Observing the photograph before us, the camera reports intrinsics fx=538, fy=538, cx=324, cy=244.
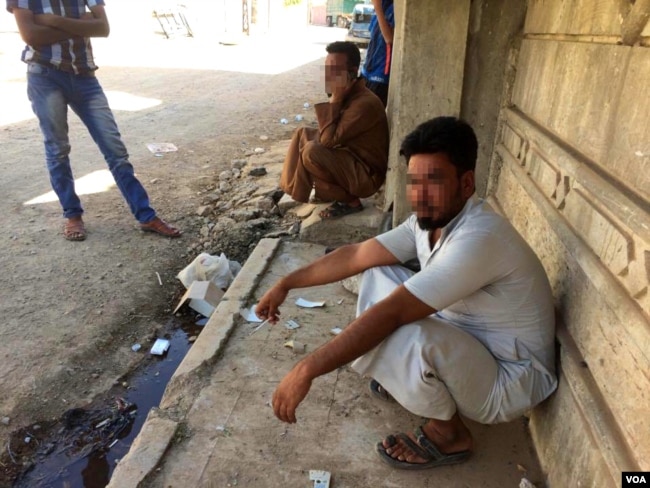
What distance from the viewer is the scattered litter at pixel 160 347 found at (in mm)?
3369

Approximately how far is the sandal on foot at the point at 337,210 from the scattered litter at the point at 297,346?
4.85 ft

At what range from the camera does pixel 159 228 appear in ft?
15.3

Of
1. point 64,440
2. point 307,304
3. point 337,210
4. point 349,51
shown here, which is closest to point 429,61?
point 349,51

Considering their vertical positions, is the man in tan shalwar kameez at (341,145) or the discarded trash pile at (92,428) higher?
the man in tan shalwar kameez at (341,145)

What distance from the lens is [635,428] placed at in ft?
4.86

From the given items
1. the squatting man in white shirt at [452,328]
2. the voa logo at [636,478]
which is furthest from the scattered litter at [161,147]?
the voa logo at [636,478]

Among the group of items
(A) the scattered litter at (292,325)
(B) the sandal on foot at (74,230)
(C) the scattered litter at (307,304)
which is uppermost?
(A) the scattered litter at (292,325)

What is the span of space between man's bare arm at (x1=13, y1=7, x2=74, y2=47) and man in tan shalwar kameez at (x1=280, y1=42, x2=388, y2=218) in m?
1.92

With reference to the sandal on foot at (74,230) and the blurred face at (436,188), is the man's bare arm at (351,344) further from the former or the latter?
the sandal on foot at (74,230)

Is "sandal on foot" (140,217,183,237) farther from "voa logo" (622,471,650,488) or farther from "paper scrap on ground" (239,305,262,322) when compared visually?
"voa logo" (622,471,650,488)

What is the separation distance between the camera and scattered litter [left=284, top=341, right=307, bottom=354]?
286 cm

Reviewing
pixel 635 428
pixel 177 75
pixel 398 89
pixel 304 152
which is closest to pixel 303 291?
pixel 304 152

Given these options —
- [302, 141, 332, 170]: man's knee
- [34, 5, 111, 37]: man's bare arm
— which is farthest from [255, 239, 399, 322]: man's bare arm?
[34, 5, 111, 37]: man's bare arm

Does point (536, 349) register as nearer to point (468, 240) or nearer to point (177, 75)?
point (468, 240)
